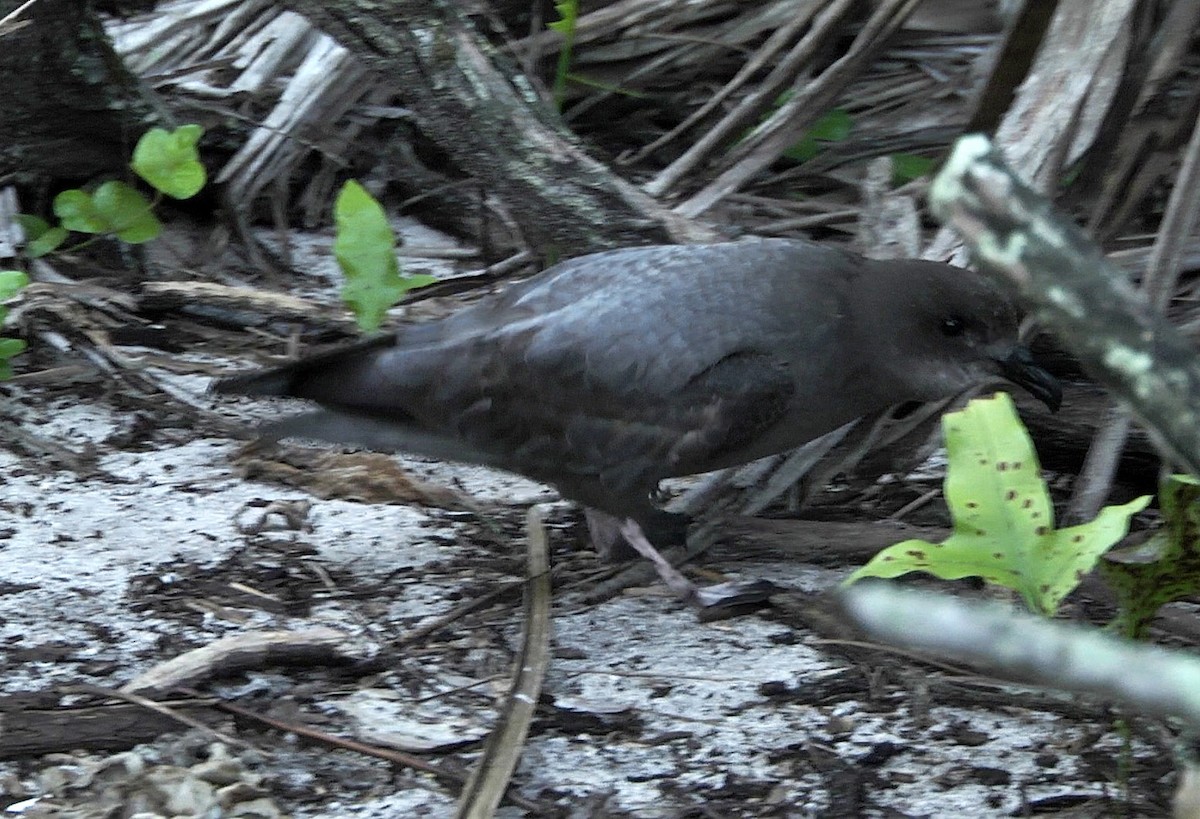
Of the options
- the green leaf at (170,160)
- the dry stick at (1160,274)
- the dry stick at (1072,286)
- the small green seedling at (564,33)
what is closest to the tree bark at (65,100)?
the green leaf at (170,160)

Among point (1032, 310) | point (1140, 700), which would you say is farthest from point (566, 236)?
point (1140, 700)

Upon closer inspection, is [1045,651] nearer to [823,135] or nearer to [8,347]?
[8,347]

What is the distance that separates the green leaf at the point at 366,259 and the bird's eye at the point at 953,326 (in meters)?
1.30

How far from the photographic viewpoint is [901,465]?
126 inches

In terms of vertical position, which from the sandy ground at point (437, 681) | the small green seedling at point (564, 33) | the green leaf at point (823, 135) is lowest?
the sandy ground at point (437, 681)

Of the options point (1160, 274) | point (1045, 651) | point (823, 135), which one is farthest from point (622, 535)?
point (823, 135)

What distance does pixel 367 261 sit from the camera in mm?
3420

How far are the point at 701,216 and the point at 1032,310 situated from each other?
2.45 meters

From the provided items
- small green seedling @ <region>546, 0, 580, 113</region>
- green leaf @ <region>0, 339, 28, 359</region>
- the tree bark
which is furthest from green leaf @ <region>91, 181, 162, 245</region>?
small green seedling @ <region>546, 0, 580, 113</region>

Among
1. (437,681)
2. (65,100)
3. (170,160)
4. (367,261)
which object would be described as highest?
(65,100)

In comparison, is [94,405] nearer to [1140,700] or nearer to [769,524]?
[769,524]

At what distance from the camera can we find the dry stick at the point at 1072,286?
122cm

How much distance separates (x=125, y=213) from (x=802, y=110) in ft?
5.97

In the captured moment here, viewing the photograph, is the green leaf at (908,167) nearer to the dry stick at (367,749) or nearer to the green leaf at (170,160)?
the green leaf at (170,160)
